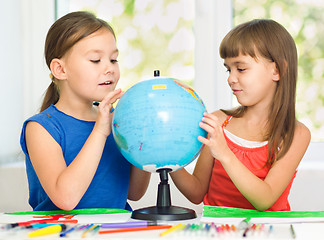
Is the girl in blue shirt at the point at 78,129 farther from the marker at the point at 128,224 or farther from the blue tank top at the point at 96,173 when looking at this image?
the marker at the point at 128,224

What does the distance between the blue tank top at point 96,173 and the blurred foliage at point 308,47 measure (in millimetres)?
1445

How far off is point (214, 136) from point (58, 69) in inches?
26.2

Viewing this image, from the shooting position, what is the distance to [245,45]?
169 cm

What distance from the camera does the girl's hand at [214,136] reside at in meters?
1.29

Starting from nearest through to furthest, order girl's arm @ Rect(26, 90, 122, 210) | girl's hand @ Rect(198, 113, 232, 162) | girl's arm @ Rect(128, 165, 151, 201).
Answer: girl's hand @ Rect(198, 113, 232, 162)
girl's arm @ Rect(26, 90, 122, 210)
girl's arm @ Rect(128, 165, 151, 201)

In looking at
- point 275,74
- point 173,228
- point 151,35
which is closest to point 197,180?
point 275,74

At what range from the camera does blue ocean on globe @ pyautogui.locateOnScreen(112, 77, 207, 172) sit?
4.03ft

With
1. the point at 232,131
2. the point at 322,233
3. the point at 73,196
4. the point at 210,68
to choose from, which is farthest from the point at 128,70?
the point at 322,233

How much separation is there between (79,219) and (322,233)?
2.16 feet

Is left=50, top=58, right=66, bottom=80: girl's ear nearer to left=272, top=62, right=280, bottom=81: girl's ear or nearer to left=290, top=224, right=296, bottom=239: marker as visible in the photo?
left=272, top=62, right=280, bottom=81: girl's ear

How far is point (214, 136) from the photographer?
1326 mm

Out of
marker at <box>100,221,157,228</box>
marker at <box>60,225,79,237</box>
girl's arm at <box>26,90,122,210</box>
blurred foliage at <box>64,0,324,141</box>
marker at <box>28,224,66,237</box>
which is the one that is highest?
blurred foliage at <box>64,0,324,141</box>

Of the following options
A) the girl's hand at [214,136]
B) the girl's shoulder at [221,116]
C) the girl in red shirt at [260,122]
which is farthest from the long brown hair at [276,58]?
the girl's hand at [214,136]

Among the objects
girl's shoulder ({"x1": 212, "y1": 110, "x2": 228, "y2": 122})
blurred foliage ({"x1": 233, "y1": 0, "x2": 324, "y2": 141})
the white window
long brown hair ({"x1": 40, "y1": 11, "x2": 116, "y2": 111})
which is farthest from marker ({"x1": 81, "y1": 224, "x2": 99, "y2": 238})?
blurred foliage ({"x1": 233, "y1": 0, "x2": 324, "y2": 141})
